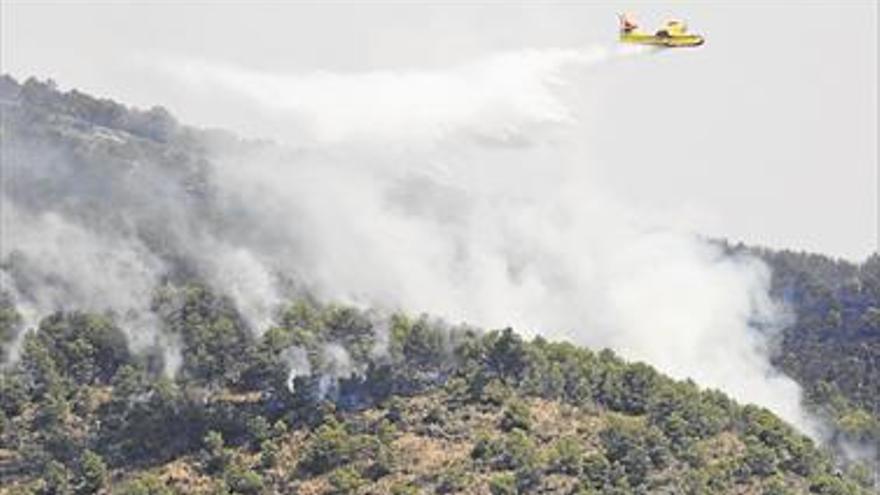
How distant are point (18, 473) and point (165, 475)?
1478cm

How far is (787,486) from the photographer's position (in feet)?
641

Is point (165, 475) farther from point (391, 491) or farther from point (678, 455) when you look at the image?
point (678, 455)

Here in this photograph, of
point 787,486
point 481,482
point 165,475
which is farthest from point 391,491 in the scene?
point 787,486

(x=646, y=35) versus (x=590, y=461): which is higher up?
(x=646, y=35)

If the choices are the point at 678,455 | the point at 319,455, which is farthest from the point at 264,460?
the point at 678,455

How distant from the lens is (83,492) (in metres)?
194

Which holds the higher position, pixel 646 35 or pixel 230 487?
pixel 646 35

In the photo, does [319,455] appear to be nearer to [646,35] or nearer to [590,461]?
[590,461]

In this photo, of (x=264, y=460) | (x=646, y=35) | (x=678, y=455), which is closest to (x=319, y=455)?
(x=264, y=460)

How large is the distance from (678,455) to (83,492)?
182 ft

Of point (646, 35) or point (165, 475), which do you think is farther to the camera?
point (165, 475)

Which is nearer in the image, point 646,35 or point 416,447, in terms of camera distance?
point 646,35

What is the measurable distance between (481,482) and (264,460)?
2089 cm

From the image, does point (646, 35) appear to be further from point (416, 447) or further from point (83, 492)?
point (83, 492)
